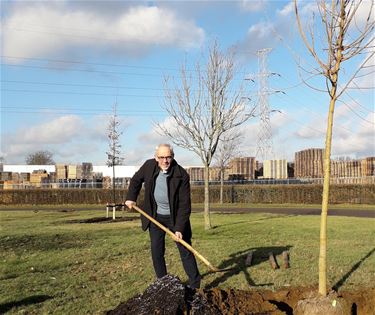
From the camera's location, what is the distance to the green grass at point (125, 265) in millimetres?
5518

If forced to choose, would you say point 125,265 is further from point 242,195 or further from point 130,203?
point 242,195

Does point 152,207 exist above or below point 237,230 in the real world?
above

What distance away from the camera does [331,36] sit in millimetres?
3996

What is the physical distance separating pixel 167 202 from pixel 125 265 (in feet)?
8.80

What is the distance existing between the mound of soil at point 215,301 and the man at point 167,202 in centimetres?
126

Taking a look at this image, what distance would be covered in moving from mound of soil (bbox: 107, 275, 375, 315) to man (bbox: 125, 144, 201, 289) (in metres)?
1.26

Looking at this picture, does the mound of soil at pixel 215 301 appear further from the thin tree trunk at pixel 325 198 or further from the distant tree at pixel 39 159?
the distant tree at pixel 39 159

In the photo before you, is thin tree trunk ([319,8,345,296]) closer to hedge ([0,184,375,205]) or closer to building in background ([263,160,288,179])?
hedge ([0,184,375,205])

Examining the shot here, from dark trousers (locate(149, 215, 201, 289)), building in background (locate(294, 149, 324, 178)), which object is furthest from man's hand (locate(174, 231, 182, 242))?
building in background (locate(294, 149, 324, 178))

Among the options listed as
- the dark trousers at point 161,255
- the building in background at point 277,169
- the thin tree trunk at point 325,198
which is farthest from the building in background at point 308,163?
the thin tree trunk at point 325,198

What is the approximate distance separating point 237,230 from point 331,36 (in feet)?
32.8

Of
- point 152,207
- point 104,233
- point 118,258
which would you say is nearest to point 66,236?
point 104,233

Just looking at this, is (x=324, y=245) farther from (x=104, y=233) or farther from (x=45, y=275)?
(x=104, y=233)

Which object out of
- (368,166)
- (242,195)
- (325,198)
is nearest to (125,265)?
(325,198)
